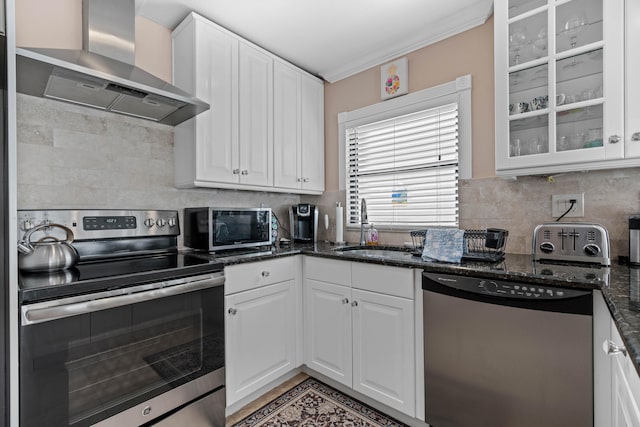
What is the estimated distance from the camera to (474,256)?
1.69m

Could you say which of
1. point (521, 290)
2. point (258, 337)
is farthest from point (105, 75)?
point (521, 290)

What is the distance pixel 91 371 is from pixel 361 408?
57.3 inches

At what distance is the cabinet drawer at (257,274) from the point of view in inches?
69.4

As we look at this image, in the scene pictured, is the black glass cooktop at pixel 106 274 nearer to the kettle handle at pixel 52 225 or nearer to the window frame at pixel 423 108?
the kettle handle at pixel 52 225

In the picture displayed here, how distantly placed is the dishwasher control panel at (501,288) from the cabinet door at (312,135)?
58.3 inches

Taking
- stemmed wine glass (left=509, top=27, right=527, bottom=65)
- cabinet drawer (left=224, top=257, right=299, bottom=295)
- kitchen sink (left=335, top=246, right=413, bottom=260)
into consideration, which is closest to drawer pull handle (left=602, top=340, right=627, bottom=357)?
kitchen sink (left=335, top=246, right=413, bottom=260)

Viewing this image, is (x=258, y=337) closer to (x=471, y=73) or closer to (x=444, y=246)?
(x=444, y=246)

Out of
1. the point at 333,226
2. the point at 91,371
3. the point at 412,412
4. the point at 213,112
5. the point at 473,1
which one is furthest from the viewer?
the point at 333,226

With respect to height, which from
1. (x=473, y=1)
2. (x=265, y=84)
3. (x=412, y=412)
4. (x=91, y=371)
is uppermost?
(x=473, y=1)

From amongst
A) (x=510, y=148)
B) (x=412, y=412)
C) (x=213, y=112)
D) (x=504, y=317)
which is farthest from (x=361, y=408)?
(x=213, y=112)

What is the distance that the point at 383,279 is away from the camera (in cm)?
174

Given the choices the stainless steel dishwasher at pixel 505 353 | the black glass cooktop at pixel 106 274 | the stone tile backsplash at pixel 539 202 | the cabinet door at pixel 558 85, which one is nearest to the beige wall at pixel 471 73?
the stone tile backsplash at pixel 539 202

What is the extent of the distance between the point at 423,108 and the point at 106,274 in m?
2.21

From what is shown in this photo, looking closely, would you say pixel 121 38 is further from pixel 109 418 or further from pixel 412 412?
pixel 412 412
